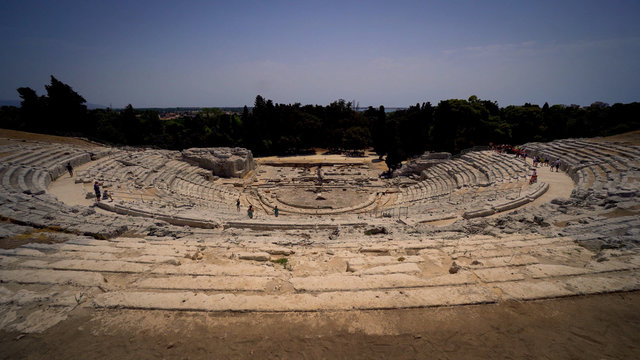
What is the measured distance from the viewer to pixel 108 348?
A: 14.7 ft

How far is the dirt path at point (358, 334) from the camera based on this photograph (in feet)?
14.5

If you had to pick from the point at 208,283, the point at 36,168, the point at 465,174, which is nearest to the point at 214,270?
the point at 208,283

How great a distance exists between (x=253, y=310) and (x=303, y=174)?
2782 centimetres


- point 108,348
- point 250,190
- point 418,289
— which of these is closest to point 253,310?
point 108,348

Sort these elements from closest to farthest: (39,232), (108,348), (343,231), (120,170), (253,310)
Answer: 1. (108,348)
2. (253,310)
3. (39,232)
4. (343,231)
5. (120,170)

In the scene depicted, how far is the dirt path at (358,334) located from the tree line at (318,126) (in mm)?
27765

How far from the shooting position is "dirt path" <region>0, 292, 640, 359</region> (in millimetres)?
4414

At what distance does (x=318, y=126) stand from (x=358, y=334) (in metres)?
45.4

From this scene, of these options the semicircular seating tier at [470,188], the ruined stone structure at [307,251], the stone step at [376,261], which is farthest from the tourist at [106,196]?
the semicircular seating tier at [470,188]

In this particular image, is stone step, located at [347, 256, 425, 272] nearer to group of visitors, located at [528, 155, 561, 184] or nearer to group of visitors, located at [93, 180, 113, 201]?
group of visitors, located at [93, 180, 113, 201]

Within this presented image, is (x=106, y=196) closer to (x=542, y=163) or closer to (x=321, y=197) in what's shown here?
(x=321, y=197)

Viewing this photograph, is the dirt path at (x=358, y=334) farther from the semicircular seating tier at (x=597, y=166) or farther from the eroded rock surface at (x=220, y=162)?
the eroded rock surface at (x=220, y=162)

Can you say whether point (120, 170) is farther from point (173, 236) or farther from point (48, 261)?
point (48, 261)

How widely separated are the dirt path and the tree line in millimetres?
27765
